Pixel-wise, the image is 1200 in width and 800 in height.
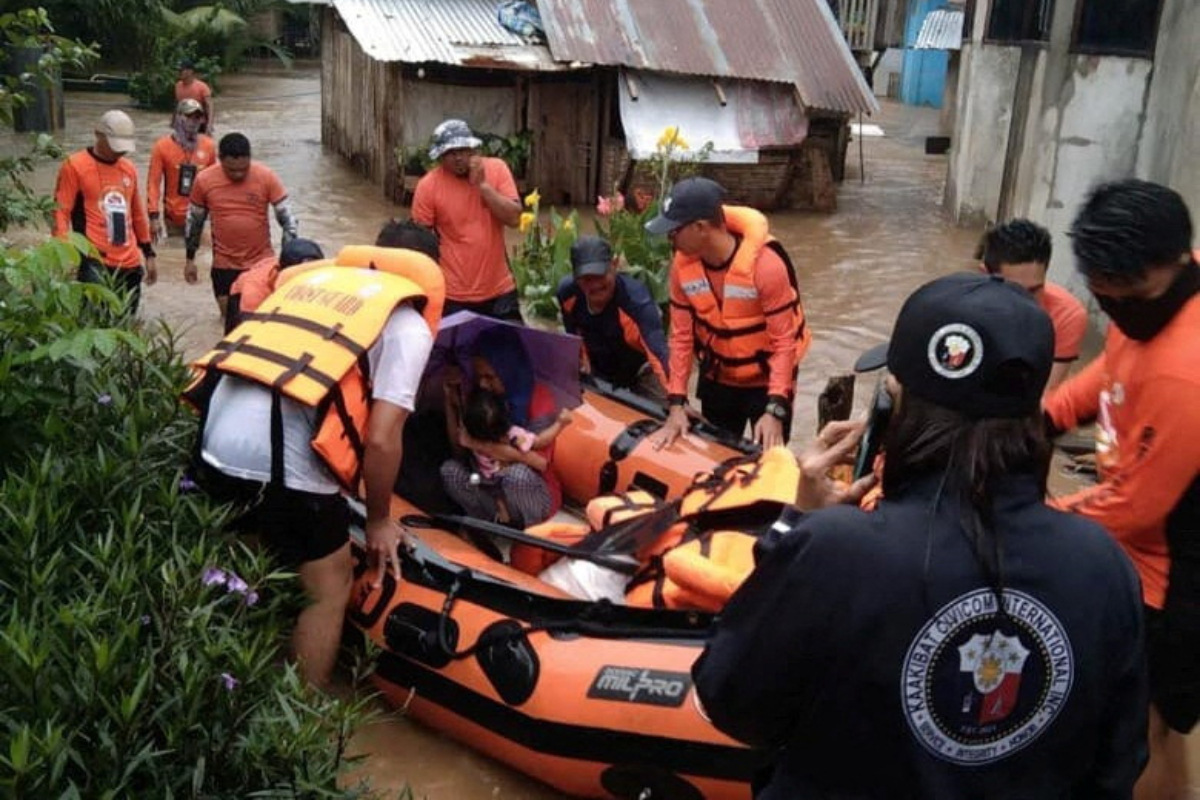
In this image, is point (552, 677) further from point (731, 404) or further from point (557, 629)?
point (731, 404)

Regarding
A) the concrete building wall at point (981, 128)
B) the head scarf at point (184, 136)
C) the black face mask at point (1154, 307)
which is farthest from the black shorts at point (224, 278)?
the concrete building wall at point (981, 128)

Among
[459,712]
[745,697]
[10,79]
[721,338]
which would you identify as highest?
[10,79]

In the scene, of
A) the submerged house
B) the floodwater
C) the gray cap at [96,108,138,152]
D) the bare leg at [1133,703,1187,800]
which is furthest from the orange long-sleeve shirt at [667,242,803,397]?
the submerged house

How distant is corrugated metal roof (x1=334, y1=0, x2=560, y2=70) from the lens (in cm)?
1192

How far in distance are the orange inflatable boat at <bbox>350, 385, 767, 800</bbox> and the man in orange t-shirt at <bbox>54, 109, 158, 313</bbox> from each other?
3.32m

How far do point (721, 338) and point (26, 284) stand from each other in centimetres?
256

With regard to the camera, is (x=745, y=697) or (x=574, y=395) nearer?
(x=745, y=697)

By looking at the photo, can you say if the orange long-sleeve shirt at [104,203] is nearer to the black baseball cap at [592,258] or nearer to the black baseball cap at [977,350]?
the black baseball cap at [592,258]

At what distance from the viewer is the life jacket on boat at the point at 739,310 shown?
451 cm

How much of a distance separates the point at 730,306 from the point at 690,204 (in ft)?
1.65

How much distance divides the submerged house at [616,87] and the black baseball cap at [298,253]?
7364mm

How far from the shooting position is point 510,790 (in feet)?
11.7

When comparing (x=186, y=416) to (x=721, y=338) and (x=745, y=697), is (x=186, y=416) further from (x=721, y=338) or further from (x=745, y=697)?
(x=745, y=697)

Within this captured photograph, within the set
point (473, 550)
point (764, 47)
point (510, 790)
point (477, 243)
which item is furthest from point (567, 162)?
point (510, 790)
